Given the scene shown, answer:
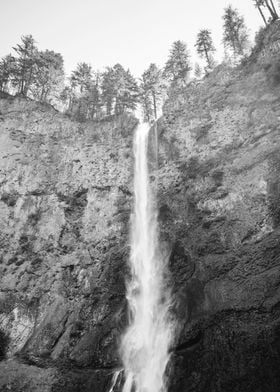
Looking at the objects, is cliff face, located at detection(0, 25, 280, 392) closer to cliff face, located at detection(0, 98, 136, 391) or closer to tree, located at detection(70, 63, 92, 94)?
cliff face, located at detection(0, 98, 136, 391)

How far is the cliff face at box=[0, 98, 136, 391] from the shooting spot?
16.3 m

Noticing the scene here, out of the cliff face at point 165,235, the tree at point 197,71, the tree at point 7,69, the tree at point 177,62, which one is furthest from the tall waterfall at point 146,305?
the tree at point 197,71

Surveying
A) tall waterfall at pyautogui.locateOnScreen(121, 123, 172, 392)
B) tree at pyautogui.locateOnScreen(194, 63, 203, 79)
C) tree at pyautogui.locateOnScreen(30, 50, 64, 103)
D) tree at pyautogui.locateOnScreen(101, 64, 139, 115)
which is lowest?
tall waterfall at pyautogui.locateOnScreen(121, 123, 172, 392)

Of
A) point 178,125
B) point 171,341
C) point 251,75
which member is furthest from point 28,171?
point 251,75

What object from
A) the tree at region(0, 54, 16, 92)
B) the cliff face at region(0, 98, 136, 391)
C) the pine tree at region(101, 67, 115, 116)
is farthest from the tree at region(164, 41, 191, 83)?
the tree at region(0, 54, 16, 92)

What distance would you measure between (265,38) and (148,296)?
75.5 ft

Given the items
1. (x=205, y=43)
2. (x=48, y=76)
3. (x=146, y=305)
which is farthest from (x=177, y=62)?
(x=146, y=305)

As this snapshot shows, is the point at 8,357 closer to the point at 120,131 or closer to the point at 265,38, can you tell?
the point at 120,131

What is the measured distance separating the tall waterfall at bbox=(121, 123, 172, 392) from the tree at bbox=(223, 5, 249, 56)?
25.1 metres

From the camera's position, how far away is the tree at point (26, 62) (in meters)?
34.8

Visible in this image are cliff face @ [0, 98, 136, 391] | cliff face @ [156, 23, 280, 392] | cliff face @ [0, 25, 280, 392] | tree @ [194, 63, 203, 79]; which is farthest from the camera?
tree @ [194, 63, 203, 79]

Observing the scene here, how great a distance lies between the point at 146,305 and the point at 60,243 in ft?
27.0

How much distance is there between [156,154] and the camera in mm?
25594

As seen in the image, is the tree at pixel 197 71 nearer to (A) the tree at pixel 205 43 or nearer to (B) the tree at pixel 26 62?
(A) the tree at pixel 205 43
